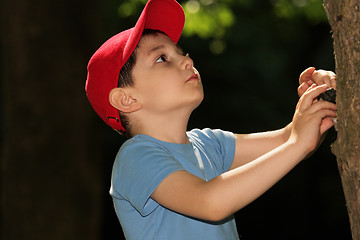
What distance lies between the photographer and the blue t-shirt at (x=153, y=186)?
2135 mm

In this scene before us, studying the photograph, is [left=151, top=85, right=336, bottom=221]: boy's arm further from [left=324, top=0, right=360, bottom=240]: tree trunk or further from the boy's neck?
the boy's neck

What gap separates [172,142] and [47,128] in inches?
137

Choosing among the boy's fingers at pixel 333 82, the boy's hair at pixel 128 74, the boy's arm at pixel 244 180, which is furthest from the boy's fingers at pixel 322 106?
the boy's hair at pixel 128 74

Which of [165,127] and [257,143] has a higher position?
[165,127]

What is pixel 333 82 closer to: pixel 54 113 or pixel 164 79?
pixel 164 79

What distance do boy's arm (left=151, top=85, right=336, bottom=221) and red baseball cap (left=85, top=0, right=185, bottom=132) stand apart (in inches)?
20.9

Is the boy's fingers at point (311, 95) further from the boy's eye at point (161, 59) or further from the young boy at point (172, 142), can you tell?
the boy's eye at point (161, 59)

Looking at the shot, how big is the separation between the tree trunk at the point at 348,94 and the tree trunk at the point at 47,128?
3982 millimetres

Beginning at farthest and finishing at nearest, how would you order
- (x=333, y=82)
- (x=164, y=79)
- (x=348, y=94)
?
(x=164, y=79) → (x=333, y=82) → (x=348, y=94)

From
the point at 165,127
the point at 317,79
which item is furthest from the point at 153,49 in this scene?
the point at 317,79

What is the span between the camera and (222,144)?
2.65 metres

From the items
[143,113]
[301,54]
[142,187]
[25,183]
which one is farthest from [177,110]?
[301,54]

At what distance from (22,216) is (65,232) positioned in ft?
1.37

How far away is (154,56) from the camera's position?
2404 mm
